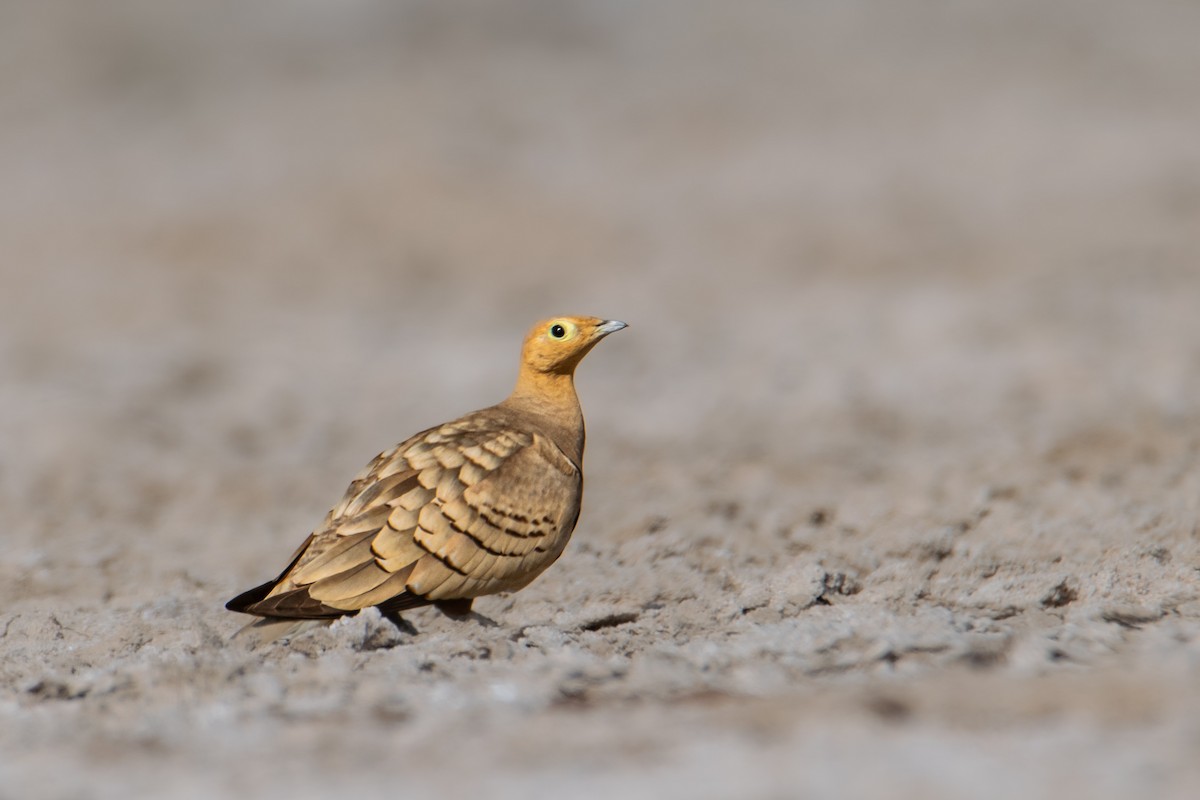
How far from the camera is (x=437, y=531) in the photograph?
452 cm

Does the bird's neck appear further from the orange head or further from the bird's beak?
the bird's beak

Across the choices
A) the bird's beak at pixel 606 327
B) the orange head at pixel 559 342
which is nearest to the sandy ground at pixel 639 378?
the orange head at pixel 559 342

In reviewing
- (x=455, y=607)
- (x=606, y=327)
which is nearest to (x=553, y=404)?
(x=606, y=327)

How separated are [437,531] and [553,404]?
3.39 ft

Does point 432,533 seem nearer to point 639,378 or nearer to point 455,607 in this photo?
point 455,607

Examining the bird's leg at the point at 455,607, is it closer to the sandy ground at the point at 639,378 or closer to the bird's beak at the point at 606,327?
the sandy ground at the point at 639,378

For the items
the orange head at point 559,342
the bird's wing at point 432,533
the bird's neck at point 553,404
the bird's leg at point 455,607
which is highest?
the orange head at point 559,342

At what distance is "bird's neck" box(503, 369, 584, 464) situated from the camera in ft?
17.4

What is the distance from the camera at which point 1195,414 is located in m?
7.66

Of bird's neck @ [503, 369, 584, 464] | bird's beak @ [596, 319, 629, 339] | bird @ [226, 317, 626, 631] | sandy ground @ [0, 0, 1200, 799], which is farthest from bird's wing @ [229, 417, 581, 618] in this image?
bird's beak @ [596, 319, 629, 339]

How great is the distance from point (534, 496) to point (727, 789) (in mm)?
1967

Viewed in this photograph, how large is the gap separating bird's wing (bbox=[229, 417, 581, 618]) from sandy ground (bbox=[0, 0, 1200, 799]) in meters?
0.16

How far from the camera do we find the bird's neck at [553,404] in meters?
5.29

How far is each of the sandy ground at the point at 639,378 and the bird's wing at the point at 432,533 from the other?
0.16 metres
